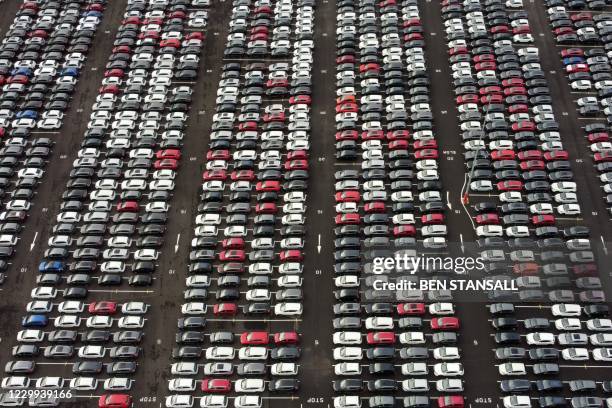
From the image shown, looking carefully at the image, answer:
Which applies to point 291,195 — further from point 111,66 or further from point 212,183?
point 111,66

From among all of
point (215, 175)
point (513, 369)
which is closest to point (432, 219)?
point (513, 369)

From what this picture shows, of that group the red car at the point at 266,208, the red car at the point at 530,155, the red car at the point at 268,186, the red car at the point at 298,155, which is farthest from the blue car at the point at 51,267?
the red car at the point at 530,155

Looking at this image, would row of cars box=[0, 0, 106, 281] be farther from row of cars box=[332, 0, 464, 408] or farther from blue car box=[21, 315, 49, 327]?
row of cars box=[332, 0, 464, 408]

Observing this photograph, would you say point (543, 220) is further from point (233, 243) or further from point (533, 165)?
point (233, 243)

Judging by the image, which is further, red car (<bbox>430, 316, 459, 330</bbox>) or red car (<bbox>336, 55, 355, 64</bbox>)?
red car (<bbox>336, 55, 355, 64</bbox>)

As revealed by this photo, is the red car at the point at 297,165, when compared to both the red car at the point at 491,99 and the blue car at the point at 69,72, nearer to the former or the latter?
the red car at the point at 491,99

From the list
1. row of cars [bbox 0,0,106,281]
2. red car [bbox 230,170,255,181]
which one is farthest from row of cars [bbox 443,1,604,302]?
row of cars [bbox 0,0,106,281]
